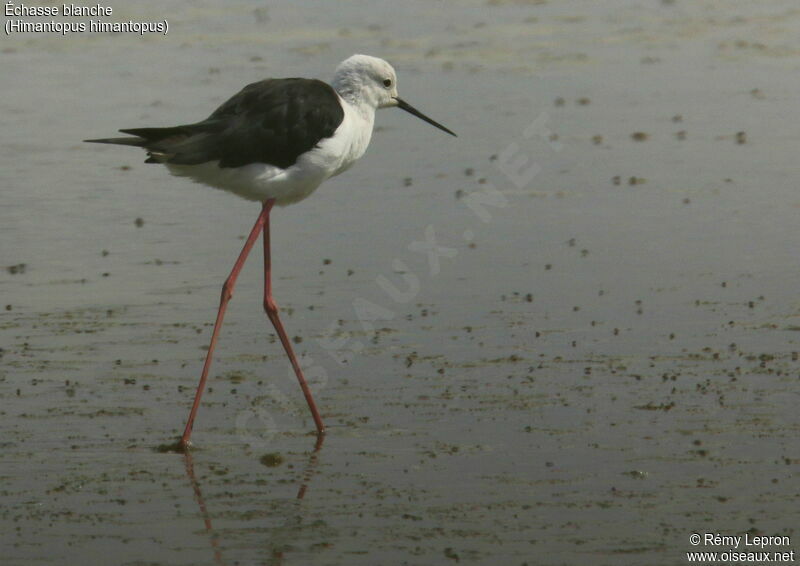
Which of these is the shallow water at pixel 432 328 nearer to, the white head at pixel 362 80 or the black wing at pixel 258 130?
the black wing at pixel 258 130

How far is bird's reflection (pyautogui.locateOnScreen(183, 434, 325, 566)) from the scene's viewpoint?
16.1 ft

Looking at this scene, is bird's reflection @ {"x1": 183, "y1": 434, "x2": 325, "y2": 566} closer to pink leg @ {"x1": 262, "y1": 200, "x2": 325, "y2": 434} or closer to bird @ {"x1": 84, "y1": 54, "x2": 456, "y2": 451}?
pink leg @ {"x1": 262, "y1": 200, "x2": 325, "y2": 434}

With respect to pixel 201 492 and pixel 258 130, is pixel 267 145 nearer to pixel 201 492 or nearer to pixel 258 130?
pixel 258 130

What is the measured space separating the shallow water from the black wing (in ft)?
3.52

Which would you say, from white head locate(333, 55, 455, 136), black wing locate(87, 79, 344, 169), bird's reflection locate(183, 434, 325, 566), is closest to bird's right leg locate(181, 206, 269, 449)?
bird's reflection locate(183, 434, 325, 566)

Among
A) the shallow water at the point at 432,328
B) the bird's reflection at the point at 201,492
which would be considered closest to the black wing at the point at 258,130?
the shallow water at the point at 432,328

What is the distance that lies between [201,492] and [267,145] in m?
1.65

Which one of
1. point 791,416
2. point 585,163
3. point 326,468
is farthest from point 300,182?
point 585,163

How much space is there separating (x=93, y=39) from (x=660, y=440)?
439 inches

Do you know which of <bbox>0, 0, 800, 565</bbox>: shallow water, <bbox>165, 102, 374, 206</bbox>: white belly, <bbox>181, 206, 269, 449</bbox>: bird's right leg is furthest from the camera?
<bbox>165, 102, 374, 206</bbox>: white belly

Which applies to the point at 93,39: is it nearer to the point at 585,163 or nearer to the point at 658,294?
the point at 585,163

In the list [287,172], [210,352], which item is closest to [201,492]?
[210,352]

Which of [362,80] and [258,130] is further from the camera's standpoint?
[362,80]

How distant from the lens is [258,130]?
6.40 meters
